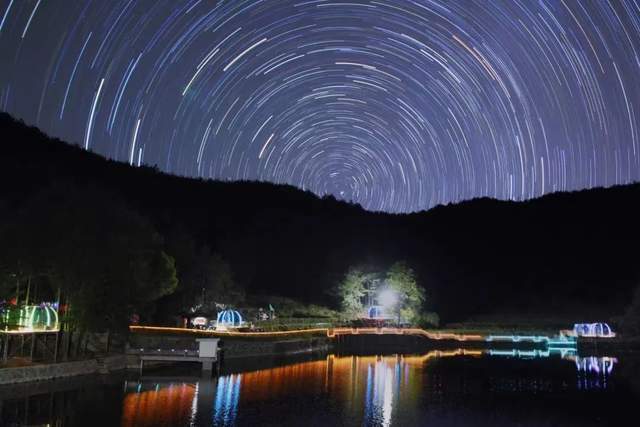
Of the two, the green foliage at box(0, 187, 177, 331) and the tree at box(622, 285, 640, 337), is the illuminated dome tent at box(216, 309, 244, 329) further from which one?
the tree at box(622, 285, 640, 337)

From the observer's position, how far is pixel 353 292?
294 ft

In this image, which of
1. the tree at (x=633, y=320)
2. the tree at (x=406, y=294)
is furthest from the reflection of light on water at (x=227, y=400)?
the tree at (x=633, y=320)

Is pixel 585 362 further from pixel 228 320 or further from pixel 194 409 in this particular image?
pixel 194 409

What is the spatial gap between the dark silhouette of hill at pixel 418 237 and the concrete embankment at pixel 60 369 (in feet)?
176

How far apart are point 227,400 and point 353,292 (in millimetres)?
56110

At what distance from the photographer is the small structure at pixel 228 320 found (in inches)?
2403

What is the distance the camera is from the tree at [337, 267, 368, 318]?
89.6 metres

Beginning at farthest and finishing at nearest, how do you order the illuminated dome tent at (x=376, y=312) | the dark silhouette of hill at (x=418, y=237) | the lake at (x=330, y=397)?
the dark silhouette of hill at (x=418, y=237) < the illuminated dome tent at (x=376, y=312) < the lake at (x=330, y=397)

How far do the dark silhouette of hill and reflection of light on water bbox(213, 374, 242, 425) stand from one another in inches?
2152

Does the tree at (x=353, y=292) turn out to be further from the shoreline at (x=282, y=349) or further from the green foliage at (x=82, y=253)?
the green foliage at (x=82, y=253)

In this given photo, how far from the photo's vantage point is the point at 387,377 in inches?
1898

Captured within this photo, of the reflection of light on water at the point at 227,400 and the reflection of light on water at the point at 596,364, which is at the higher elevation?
the reflection of light on water at the point at 596,364

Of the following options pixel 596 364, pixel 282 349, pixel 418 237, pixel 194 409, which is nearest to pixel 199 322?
pixel 282 349

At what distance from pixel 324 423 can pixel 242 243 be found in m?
82.9
